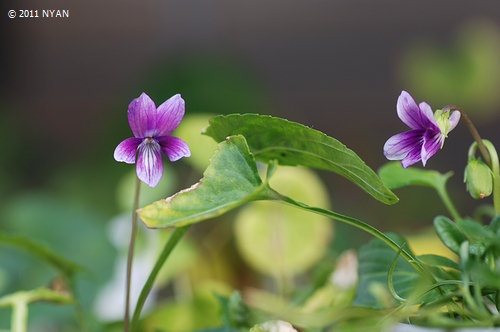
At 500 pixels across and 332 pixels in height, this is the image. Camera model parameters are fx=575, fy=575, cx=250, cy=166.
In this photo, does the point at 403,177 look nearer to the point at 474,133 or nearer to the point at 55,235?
the point at 474,133

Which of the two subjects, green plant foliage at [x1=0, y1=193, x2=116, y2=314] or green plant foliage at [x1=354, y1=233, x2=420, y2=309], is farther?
green plant foliage at [x1=0, y1=193, x2=116, y2=314]

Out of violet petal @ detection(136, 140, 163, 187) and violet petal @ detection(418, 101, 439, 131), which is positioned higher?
violet petal @ detection(418, 101, 439, 131)

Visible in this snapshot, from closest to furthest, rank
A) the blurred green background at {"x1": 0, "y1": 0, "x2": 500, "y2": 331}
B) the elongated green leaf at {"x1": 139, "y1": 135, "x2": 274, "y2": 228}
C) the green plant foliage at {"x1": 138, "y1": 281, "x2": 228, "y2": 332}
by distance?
the elongated green leaf at {"x1": 139, "y1": 135, "x2": 274, "y2": 228} < the green plant foliage at {"x1": 138, "y1": 281, "x2": 228, "y2": 332} < the blurred green background at {"x1": 0, "y1": 0, "x2": 500, "y2": 331}

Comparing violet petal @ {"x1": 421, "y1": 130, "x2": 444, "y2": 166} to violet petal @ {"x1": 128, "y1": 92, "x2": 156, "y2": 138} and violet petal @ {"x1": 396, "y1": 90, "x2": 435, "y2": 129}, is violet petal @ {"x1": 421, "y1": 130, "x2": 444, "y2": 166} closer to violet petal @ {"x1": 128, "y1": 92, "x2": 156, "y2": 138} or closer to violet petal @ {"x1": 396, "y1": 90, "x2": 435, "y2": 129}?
violet petal @ {"x1": 396, "y1": 90, "x2": 435, "y2": 129}

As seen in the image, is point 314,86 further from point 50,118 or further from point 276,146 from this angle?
point 276,146

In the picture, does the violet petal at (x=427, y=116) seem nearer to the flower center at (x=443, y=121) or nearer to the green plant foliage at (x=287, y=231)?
the flower center at (x=443, y=121)

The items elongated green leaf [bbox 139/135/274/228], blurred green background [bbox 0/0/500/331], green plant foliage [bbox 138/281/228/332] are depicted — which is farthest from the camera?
blurred green background [bbox 0/0/500/331]

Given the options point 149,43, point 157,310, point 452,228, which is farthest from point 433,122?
point 149,43

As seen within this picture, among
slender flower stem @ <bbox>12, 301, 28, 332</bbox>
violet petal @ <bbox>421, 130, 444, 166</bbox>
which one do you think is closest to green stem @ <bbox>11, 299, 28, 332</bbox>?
slender flower stem @ <bbox>12, 301, 28, 332</bbox>

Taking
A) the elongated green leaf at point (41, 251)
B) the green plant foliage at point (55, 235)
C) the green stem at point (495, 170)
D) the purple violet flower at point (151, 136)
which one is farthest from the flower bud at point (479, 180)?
the green plant foliage at point (55, 235)
